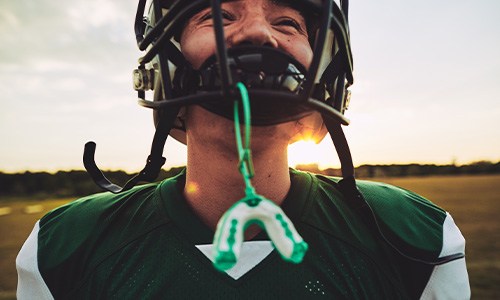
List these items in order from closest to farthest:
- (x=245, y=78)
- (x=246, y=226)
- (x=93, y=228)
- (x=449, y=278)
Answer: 1. (x=246, y=226)
2. (x=245, y=78)
3. (x=449, y=278)
4. (x=93, y=228)

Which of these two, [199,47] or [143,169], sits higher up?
[199,47]

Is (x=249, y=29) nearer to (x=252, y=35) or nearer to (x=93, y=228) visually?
(x=252, y=35)

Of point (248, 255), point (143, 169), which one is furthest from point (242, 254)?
point (143, 169)

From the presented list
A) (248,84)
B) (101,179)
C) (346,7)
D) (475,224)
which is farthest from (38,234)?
(475,224)

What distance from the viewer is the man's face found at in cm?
155

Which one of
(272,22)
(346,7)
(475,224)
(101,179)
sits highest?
(346,7)

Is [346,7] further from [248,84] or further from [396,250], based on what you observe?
[396,250]

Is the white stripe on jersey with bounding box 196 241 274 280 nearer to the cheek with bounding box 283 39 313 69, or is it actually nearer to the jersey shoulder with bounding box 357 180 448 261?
the jersey shoulder with bounding box 357 180 448 261

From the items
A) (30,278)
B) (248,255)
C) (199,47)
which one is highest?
(199,47)

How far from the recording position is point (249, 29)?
1.52 m

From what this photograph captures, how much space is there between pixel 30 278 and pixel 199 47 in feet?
3.90

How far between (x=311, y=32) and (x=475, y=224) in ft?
38.7

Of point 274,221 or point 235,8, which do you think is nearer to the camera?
point 274,221

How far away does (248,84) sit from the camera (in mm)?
1257
